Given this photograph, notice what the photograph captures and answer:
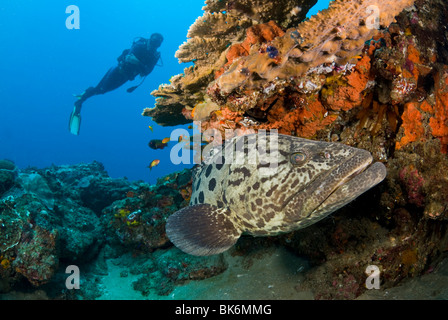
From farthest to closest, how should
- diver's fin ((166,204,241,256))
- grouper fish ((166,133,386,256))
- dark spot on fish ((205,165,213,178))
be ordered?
1. dark spot on fish ((205,165,213,178))
2. diver's fin ((166,204,241,256))
3. grouper fish ((166,133,386,256))

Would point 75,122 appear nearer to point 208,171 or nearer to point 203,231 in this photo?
point 208,171

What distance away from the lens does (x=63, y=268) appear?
650 centimetres

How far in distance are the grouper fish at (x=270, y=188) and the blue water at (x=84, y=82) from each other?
10453 cm

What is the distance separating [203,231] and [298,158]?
4.99 feet

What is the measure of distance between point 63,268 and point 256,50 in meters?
6.92

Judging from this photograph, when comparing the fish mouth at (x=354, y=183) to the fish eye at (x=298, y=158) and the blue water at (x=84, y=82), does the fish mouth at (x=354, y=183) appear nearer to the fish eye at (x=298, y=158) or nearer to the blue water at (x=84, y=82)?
the fish eye at (x=298, y=158)

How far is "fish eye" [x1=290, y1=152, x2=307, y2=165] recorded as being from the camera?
2751 millimetres

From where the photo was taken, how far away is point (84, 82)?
12075 cm

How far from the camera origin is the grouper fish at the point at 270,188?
2496mm

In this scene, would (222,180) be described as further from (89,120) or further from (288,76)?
(89,120)

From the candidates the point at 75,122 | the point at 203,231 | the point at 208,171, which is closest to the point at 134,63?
the point at 75,122

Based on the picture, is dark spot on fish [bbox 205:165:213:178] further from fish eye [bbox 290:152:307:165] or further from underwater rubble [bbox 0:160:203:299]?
underwater rubble [bbox 0:160:203:299]

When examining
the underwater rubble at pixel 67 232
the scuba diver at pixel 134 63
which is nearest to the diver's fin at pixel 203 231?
the underwater rubble at pixel 67 232

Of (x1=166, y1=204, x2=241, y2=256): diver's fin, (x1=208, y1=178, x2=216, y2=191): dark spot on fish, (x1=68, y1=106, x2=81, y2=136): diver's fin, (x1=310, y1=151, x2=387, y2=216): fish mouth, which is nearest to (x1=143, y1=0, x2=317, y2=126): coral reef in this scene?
(x1=208, y1=178, x2=216, y2=191): dark spot on fish
